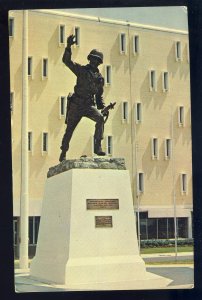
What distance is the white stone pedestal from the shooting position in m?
8.00

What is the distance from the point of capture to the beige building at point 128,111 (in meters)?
13.5

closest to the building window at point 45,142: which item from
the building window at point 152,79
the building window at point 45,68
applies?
the building window at point 45,68

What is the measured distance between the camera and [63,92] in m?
14.3

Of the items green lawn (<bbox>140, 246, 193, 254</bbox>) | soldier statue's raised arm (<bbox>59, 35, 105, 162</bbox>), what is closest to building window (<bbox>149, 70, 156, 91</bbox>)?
green lawn (<bbox>140, 246, 193, 254</bbox>)

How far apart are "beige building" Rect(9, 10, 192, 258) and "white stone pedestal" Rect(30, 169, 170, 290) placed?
4.13 m

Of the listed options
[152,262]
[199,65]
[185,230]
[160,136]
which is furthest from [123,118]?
[199,65]

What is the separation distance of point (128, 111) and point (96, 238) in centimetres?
719

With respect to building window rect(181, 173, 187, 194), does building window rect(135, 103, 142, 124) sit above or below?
above

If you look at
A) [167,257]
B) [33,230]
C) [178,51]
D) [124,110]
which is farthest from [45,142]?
[167,257]

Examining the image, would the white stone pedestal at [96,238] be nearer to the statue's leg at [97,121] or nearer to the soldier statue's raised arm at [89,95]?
the statue's leg at [97,121]

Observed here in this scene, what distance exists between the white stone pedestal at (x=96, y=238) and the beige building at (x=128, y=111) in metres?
4.13

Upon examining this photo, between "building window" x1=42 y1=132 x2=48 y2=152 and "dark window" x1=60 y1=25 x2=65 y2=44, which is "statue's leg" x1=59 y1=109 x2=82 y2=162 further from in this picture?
"building window" x1=42 y1=132 x2=48 y2=152

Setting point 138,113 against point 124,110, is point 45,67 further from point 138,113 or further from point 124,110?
point 138,113

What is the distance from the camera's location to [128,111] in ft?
49.0
